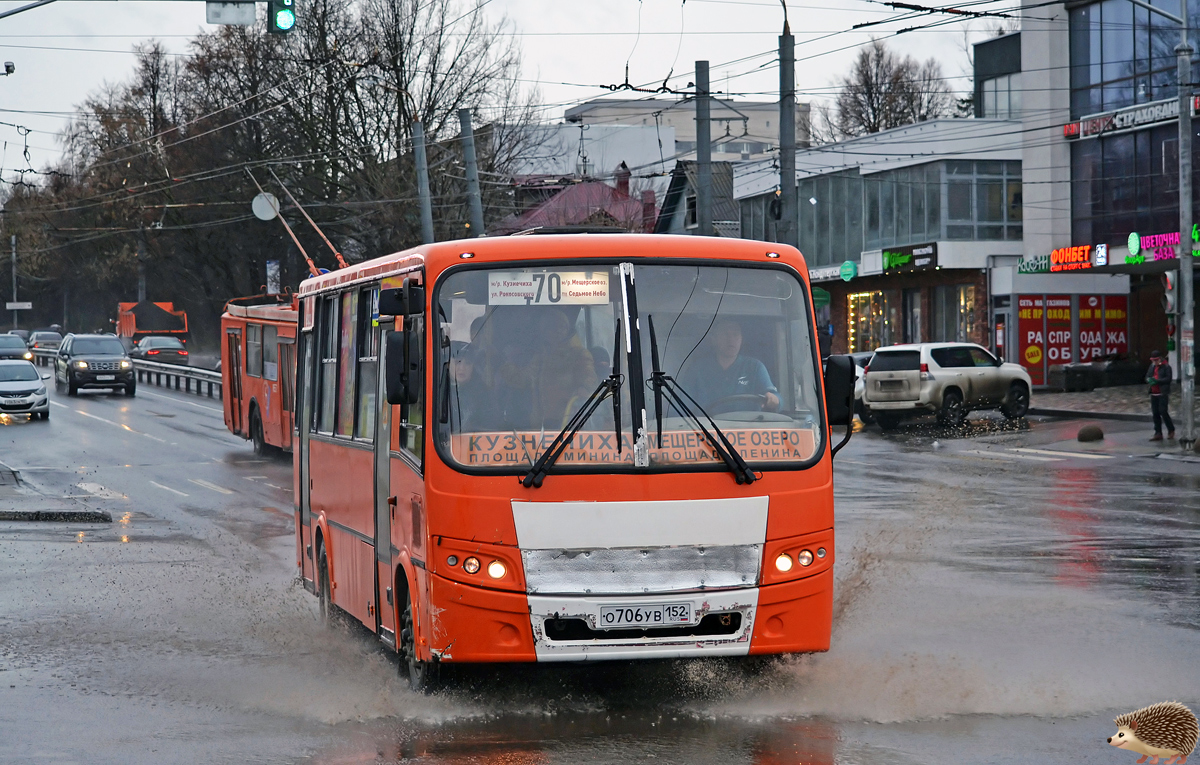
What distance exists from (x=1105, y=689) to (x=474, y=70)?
4214 centimetres

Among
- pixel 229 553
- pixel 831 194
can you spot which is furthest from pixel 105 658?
pixel 831 194

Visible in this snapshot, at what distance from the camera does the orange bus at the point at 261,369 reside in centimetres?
2681

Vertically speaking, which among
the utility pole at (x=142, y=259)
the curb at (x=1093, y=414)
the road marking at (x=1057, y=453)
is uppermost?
the utility pole at (x=142, y=259)

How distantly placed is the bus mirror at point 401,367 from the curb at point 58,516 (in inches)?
479

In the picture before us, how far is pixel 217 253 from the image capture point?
62750 millimetres

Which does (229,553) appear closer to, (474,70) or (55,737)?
(55,737)

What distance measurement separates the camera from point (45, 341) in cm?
8319

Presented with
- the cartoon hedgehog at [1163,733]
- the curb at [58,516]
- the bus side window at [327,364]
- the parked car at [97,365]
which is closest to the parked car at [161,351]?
the parked car at [97,365]

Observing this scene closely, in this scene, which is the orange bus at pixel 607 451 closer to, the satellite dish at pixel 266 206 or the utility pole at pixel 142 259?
the satellite dish at pixel 266 206

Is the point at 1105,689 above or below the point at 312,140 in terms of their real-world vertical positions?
below

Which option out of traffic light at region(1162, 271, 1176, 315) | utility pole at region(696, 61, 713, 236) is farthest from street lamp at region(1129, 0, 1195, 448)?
utility pole at region(696, 61, 713, 236)

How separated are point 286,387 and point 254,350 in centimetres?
254

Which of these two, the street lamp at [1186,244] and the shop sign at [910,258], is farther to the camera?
the shop sign at [910,258]

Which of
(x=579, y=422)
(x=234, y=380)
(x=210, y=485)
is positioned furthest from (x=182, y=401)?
(x=579, y=422)
